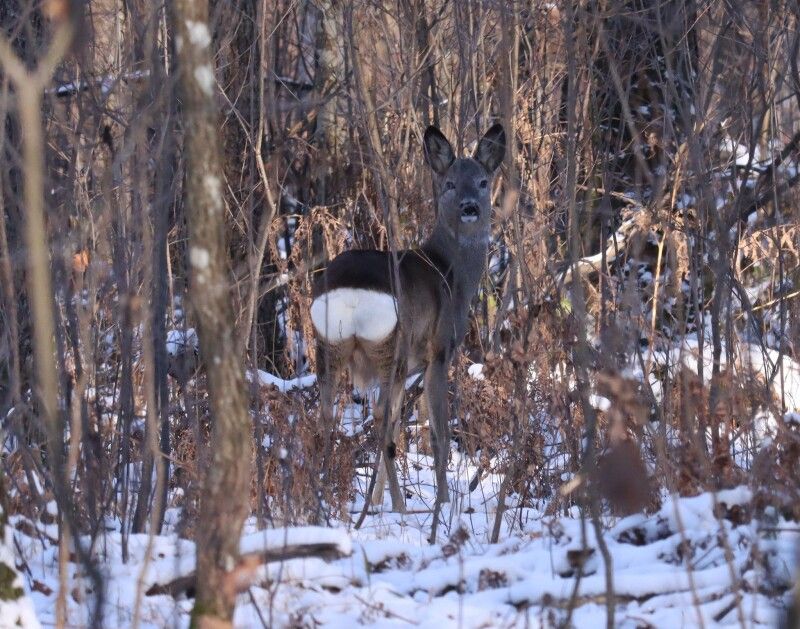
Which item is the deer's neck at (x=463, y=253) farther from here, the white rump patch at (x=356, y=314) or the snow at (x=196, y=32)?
the snow at (x=196, y=32)

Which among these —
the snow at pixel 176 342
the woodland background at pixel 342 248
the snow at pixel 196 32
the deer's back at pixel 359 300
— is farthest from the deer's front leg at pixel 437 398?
the snow at pixel 196 32

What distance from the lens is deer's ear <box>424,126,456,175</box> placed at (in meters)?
8.06

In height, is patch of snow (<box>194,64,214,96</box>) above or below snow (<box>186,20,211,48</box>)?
below

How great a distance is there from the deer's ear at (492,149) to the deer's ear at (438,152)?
20 centimetres

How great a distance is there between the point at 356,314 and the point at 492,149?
207cm

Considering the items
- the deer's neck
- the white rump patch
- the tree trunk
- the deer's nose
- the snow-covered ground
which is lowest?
the snow-covered ground

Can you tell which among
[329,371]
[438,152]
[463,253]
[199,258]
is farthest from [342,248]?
[199,258]

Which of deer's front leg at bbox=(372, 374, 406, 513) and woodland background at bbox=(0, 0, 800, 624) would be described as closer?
woodland background at bbox=(0, 0, 800, 624)

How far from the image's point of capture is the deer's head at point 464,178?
26.6ft

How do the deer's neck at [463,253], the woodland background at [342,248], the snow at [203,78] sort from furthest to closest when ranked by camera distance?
the deer's neck at [463,253], the woodland background at [342,248], the snow at [203,78]

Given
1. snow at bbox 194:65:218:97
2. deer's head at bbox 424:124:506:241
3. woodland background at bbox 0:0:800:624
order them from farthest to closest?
1. deer's head at bbox 424:124:506:241
2. woodland background at bbox 0:0:800:624
3. snow at bbox 194:65:218:97

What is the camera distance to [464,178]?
8219mm

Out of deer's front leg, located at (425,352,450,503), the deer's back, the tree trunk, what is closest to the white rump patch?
the deer's back

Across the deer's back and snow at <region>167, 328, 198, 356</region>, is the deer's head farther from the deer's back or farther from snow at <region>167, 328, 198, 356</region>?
snow at <region>167, 328, 198, 356</region>
